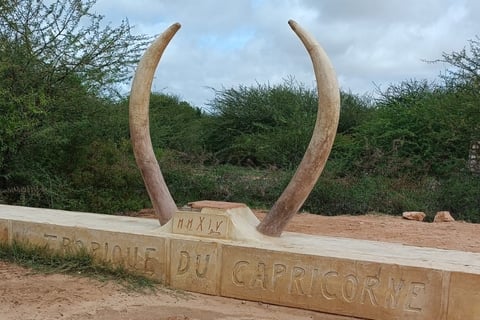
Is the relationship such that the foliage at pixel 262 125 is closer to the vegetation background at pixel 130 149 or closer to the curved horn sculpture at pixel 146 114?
the vegetation background at pixel 130 149

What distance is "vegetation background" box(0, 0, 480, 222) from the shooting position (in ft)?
31.4

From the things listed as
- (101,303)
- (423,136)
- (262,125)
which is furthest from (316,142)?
(262,125)

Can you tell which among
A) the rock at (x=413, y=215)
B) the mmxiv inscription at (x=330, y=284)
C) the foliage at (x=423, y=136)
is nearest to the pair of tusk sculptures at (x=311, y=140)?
the mmxiv inscription at (x=330, y=284)

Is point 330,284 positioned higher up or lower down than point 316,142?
lower down

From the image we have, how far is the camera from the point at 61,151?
10461mm

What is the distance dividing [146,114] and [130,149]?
600 centimetres

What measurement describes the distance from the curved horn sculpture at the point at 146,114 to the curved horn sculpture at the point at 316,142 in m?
1.04

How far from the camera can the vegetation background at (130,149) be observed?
31.4 feet

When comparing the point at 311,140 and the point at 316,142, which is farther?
the point at 311,140

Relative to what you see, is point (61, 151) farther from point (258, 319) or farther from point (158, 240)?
point (258, 319)

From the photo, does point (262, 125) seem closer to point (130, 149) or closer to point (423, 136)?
point (423, 136)

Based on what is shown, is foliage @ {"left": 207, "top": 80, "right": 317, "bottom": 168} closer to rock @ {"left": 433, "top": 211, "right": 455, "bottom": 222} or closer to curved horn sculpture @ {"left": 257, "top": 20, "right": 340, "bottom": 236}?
Answer: rock @ {"left": 433, "top": 211, "right": 455, "bottom": 222}

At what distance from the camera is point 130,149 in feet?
37.8

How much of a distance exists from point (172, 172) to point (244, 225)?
754cm
